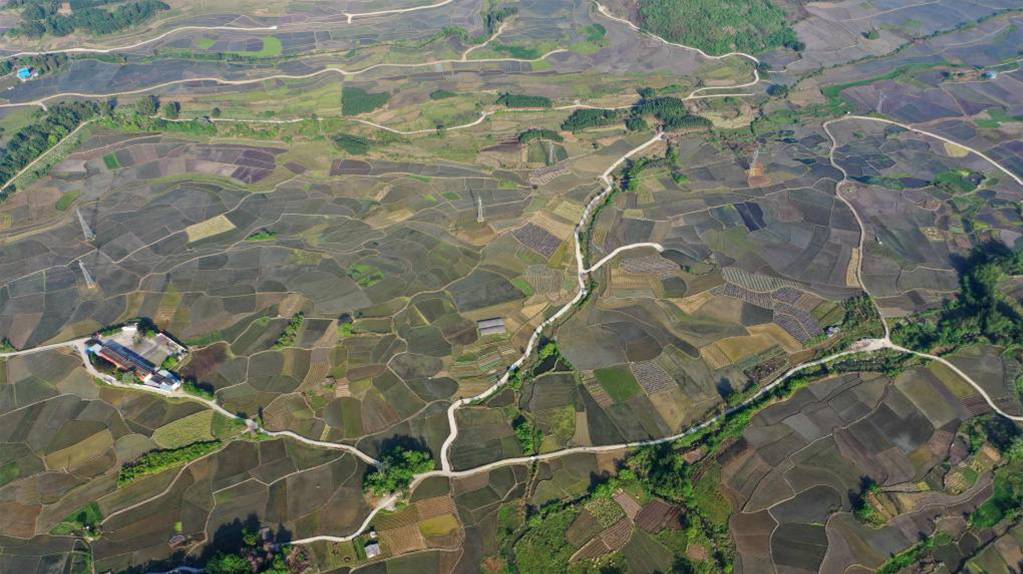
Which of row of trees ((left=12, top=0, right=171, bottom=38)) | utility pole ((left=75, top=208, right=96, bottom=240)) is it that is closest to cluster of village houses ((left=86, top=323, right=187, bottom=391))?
utility pole ((left=75, top=208, right=96, bottom=240))

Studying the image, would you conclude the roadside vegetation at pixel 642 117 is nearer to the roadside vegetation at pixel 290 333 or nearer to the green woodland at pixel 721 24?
the green woodland at pixel 721 24

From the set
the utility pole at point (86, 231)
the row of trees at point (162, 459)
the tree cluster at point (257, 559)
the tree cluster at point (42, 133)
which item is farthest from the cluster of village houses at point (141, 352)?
the tree cluster at point (42, 133)

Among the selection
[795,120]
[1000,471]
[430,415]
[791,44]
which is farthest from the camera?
[791,44]

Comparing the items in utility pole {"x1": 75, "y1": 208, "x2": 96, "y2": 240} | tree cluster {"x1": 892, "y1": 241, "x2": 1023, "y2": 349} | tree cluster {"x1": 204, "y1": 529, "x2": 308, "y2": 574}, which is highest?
utility pole {"x1": 75, "y1": 208, "x2": 96, "y2": 240}

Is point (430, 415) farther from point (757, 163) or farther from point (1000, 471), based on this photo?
point (757, 163)

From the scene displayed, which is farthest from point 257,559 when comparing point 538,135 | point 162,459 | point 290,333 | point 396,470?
point 538,135

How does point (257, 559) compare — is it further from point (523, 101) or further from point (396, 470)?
point (523, 101)

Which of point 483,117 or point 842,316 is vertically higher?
point 483,117

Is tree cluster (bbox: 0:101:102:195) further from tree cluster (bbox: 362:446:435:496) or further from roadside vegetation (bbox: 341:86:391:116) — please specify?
tree cluster (bbox: 362:446:435:496)

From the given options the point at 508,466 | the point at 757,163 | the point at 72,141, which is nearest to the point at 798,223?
the point at 757,163
